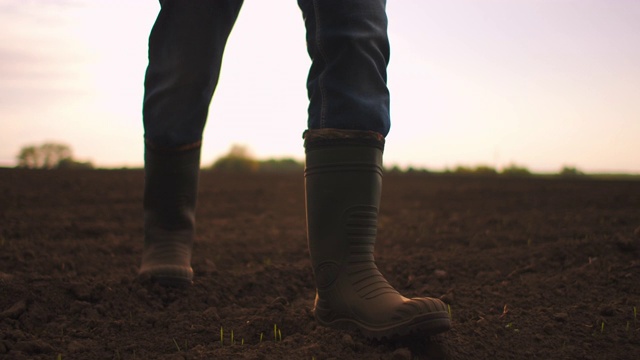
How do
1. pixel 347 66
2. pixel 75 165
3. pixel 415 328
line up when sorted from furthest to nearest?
pixel 75 165 → pixel 347 66 → pixel 415 328

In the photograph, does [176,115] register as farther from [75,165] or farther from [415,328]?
[75,165]

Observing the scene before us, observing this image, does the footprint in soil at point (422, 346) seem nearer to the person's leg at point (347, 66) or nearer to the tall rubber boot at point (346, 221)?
A: the tall rubber boot at point (346, 221)

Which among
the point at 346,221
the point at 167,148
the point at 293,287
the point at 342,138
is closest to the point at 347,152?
the point at 342,138

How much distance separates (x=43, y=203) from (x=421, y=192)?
4384 millimetres

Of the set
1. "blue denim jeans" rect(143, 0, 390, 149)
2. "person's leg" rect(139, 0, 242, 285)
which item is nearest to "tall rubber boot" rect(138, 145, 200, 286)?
"person's leg" rect(139, 0, 242, 285)

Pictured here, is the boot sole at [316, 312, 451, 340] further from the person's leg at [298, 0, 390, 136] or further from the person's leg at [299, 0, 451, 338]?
the person's leg at [298, 0, 390, 136]

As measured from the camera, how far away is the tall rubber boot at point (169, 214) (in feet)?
7.95

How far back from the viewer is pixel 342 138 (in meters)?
1.75

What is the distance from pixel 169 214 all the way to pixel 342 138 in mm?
1088

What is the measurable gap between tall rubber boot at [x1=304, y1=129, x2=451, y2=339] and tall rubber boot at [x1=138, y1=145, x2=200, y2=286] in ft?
2.65

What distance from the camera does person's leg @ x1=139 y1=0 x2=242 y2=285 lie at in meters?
2.12

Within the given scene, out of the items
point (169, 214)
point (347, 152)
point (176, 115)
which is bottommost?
point (169, 214)

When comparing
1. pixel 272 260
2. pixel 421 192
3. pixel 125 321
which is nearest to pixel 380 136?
pixel 125 321

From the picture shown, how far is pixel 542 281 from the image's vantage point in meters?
2.65
